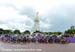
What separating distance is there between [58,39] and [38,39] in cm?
302

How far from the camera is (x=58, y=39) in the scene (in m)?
43.0

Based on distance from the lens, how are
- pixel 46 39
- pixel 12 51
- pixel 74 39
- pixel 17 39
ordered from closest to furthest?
pixel 12 51, pixel 17 39, pixel 46 39, pixel 74 39

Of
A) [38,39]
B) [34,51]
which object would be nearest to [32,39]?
[38,39]

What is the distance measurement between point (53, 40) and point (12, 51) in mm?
24057

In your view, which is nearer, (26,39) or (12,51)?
(12,51)

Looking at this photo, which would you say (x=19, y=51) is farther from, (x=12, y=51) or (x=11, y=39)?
(x=11, y=39)

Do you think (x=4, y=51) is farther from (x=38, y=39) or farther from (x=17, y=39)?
(x=38, y=39)

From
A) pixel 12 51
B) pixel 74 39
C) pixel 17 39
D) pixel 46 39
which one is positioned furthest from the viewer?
pixel 74 39

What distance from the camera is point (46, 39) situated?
44.1m

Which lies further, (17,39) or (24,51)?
(17,39)

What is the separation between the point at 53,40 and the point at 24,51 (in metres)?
23.6

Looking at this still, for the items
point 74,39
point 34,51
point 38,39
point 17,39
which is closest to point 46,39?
point 38,39

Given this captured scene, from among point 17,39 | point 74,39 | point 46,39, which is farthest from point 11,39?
point 74,39

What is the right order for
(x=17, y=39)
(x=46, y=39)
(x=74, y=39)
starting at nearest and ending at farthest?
(x=17, y=39)
(x=46, y=39)
(x=74, y=39)
